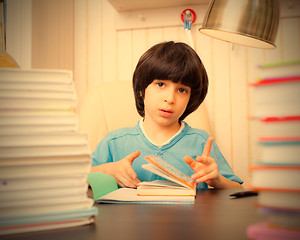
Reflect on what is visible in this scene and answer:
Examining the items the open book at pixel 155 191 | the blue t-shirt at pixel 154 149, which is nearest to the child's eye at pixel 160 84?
the blue t-shirt at pixel 154 149

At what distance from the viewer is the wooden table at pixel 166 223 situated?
415mm

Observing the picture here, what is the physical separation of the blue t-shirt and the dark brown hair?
18cm

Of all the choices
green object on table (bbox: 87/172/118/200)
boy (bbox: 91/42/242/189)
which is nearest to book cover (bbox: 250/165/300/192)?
green object on table (bbox: 87/172/118/200)

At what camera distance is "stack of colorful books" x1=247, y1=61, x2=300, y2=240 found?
0.97ft

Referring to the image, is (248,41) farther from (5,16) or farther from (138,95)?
(5,16)

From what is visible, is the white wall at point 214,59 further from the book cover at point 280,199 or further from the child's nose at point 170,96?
the book cover at point 280,199

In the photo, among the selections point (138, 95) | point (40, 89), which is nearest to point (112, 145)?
point (138, 95)

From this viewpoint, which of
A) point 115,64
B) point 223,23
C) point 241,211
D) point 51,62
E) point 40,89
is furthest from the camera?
point 115,64

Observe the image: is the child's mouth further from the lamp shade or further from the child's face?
the lamp shade

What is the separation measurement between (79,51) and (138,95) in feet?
2.61

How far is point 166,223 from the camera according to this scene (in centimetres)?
49

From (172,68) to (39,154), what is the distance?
87cm

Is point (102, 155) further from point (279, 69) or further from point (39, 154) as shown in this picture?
point (279, 69)

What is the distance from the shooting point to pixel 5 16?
1600mm
